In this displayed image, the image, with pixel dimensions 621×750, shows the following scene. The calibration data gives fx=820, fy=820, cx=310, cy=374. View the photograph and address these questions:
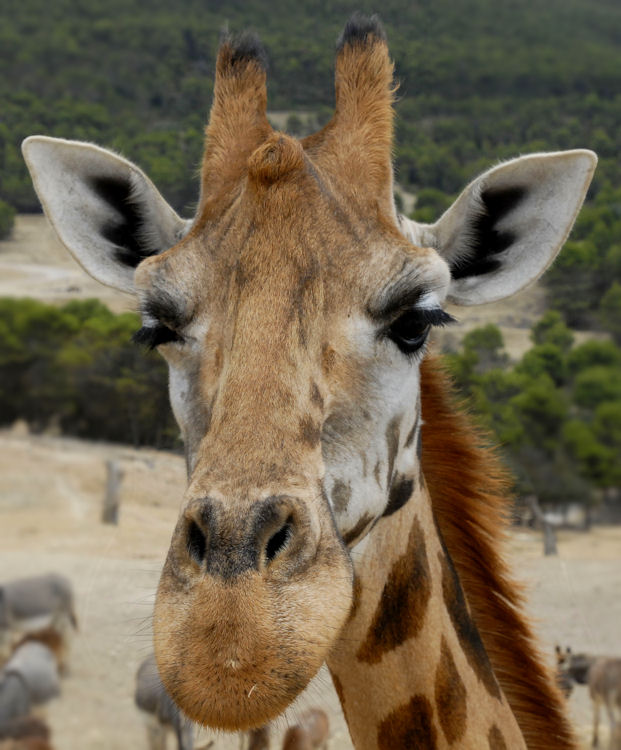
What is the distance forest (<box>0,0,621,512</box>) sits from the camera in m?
8.89

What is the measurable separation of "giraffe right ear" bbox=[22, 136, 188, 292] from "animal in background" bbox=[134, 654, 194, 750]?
5.37m

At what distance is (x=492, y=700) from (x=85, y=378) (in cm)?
1799

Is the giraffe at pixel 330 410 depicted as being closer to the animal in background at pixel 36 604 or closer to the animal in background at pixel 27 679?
the animal in background at pixel 27 679

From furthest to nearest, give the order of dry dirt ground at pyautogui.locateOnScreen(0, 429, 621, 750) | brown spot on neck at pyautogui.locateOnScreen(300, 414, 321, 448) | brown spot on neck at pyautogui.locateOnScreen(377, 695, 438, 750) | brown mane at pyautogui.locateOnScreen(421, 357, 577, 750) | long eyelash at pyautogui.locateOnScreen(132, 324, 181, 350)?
dry dirt ground at pyautogui.locateOnScreen(0, 429, 621, 750), brown mane at pyautogui.locateOnScreen(421, 357, 577, 750), brown spot on neck at pyautogui.locateOnScreen(377, 695, 438, 750), long eyelash at pyautogui.locateOnScreen(132, 324, 181, 350), brown spot on neck at pyautogui.locateOnScreen(300, 414, 321, 448)

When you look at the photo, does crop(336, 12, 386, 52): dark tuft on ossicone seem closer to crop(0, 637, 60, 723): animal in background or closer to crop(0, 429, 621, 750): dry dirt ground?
crop(0, 429, 621, 750): dry dirt ground

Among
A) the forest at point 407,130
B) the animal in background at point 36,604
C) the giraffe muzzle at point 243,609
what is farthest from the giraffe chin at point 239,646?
the animal in background at point 36,604

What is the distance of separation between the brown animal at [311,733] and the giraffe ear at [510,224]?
4.13 m

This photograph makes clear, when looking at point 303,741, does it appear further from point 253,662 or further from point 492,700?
point 253,662

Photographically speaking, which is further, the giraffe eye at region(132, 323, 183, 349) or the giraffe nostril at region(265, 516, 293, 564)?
the giraffe eye at region(132, 323, 183, 349)

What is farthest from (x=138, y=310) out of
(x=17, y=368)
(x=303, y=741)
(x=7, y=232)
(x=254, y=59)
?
(x=17, y=368)

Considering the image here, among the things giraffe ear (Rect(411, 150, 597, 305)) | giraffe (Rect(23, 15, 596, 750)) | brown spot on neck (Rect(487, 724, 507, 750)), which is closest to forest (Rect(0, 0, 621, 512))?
giraffe ear (Rect(411, 150, 597, 305))

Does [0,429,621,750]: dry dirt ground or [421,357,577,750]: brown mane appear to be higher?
[421,357,577,750]: brown mane

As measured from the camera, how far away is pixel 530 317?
109 ft

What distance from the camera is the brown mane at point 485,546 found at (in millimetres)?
3959
